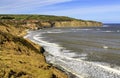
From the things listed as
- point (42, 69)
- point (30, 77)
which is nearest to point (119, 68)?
point (42, 69)

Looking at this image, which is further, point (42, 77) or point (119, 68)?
point (119, 68)

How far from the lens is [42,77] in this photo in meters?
13.1

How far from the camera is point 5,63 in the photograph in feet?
45.4

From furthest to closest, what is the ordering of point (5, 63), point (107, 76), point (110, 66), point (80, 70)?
point (110, 66) < point (80, 70) < point (107, 76) < point (5, 63)

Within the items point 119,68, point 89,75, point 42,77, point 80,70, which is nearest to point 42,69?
point 42,77

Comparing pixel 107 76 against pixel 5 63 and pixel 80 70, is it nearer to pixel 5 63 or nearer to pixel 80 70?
pixel 80 70

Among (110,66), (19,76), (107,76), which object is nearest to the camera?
(19,76)

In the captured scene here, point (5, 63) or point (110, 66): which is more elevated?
point (5, 63)

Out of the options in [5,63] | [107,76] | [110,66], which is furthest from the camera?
[110,66]

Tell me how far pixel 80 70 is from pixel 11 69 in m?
11.2

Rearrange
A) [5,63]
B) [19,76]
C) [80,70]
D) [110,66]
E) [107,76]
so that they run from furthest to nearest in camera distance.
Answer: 1. [110,66]
2. [80,70]
3. [107,76]
4. [5,63]
5. [19,76]

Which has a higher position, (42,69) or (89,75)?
(42,69)

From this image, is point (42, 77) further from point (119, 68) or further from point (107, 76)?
point (119, 68)

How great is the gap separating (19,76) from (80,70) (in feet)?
36.7
